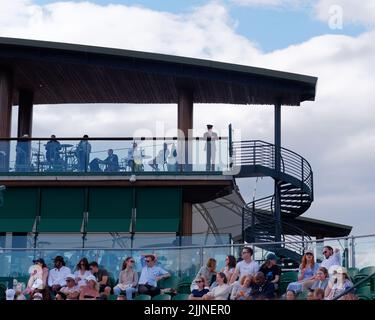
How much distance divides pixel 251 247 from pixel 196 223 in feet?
44.5

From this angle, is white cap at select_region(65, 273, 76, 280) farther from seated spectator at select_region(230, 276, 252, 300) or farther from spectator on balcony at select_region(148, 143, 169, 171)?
spectator on balcony at select_region(148, 143, 169, 171)

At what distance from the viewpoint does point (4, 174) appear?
2867 centimetres

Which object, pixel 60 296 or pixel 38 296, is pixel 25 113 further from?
pixel 60 296

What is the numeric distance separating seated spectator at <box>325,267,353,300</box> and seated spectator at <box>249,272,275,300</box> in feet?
4.56

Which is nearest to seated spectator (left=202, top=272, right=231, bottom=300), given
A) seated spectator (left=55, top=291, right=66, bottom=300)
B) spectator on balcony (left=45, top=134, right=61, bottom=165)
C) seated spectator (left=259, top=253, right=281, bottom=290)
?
seated spectator (left=259, top=253, right=281, bottom=290)

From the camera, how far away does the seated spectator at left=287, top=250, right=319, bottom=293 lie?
57.1ft

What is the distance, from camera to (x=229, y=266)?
61.3ft

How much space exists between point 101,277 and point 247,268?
3.72 metres

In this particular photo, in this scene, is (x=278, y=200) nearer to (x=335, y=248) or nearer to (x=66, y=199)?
(x=66, y=199)

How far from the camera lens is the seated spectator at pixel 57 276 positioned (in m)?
20.1

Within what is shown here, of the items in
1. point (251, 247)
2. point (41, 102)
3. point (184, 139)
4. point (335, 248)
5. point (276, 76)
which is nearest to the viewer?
point (335, 248)

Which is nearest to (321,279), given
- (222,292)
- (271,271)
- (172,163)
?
(271,271)
